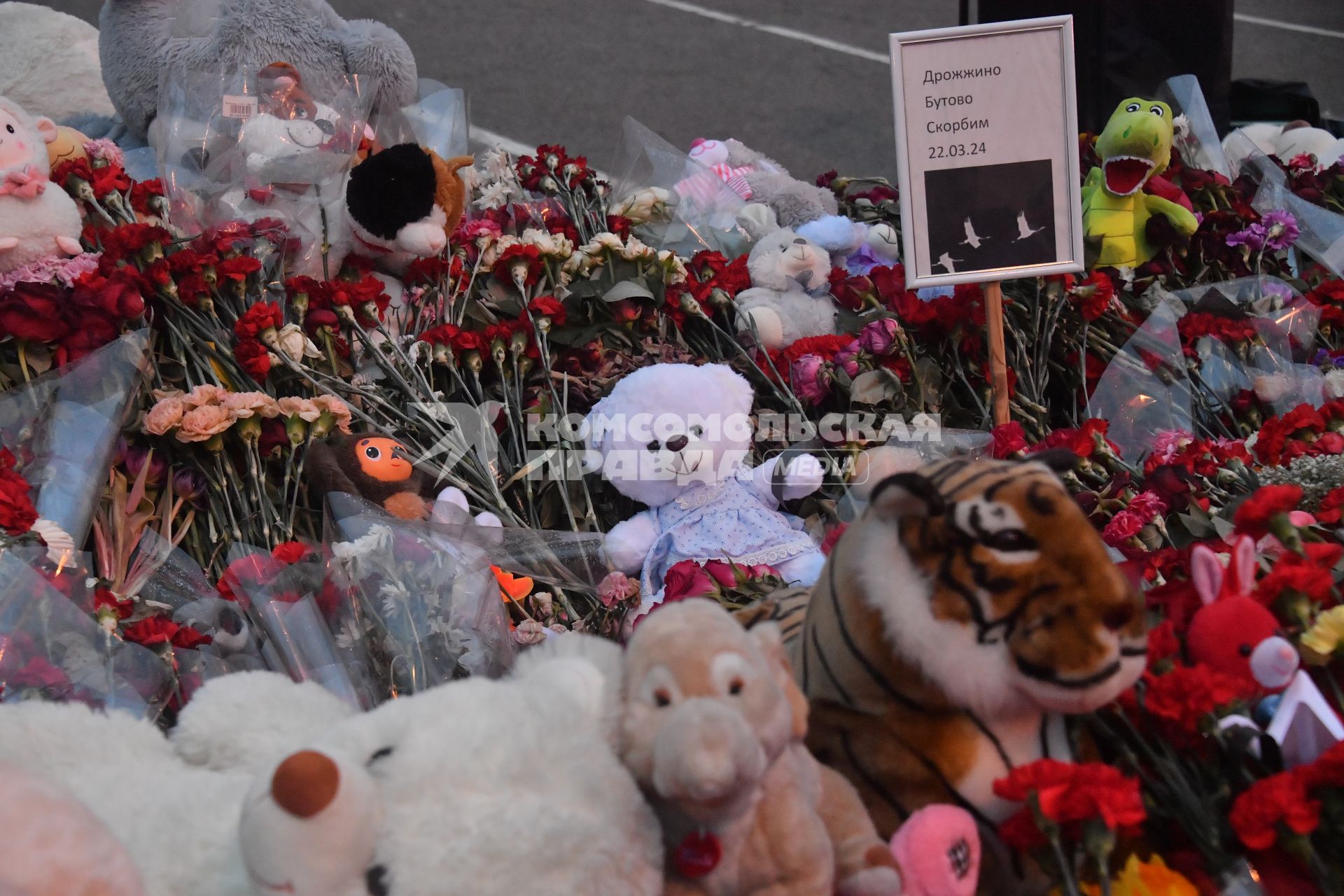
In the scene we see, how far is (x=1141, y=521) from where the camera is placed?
1265mm

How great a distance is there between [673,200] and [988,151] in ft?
2.96

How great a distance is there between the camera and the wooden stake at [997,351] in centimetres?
165

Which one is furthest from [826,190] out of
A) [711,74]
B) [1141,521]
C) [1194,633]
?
[711,74]

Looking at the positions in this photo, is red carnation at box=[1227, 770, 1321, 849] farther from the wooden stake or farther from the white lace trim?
the wooden stake

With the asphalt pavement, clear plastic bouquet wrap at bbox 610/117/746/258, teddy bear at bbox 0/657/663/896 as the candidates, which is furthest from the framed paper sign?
the asphalt pavement

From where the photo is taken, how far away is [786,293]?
82.3 inches

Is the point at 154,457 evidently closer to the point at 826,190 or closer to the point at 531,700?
the point at 531,700

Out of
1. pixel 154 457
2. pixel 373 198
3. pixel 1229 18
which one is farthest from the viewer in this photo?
pixel 1229 18

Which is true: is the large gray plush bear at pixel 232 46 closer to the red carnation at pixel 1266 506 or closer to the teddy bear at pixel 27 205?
the teddy bear at pixel 27 205

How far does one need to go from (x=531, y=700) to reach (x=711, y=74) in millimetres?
4630

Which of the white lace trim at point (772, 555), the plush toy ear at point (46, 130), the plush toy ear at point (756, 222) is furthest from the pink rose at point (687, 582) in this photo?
the plush toy ear at point (46, 130)

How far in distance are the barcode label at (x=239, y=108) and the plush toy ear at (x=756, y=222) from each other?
3.26 feet

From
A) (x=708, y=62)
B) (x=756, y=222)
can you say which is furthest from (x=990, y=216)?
(x=708, y=62)

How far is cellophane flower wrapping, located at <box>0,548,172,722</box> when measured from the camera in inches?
41.4
